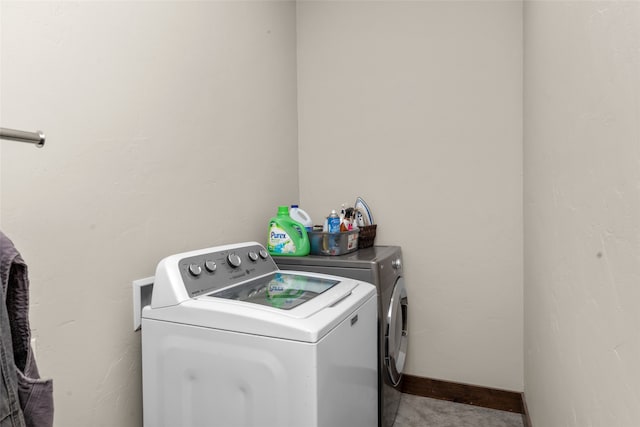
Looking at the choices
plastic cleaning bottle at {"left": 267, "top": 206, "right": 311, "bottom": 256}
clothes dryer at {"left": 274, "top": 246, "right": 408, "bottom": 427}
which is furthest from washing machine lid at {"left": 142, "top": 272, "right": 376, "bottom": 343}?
plastic cleaning bottle at {"left": 267, "top": 206, "right": 311, "bottom": 256}

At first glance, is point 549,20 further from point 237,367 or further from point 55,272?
point 55,272

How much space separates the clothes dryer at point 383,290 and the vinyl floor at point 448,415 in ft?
0.32

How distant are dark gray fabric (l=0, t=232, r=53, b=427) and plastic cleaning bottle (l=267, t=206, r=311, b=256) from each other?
1.40 meters

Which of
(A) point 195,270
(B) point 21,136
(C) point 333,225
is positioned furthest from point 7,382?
(C) point 333,225

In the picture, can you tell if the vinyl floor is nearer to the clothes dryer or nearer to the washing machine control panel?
the clothes dryer

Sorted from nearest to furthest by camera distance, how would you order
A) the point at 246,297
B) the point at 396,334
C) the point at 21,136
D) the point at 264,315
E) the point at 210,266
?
the point at 21,136 < the point at 264,315 < the point at 246,297 < the point at 210,266 < the point at 396,334

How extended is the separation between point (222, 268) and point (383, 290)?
79 centimetres

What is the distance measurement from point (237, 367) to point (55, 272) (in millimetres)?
622

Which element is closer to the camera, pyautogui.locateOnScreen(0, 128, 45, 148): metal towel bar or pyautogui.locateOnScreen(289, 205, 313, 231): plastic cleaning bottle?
pyautogui.locateOnScreen(0, 128, 45, 148): metal towel bar

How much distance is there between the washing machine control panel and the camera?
1465 millimetres

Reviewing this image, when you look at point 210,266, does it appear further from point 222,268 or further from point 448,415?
point 448,415

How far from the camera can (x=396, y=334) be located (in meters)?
2.31

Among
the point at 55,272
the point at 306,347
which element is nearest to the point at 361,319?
the point at 306,347

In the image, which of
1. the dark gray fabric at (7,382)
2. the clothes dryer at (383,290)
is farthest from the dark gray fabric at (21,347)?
the clothes dryer at (383,290)
